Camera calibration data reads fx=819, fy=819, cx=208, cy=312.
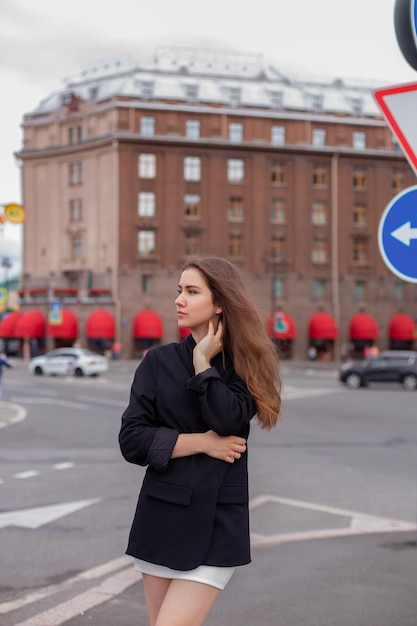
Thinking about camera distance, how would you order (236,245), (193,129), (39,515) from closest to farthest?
(39,515)
(193,129)
(236,245)

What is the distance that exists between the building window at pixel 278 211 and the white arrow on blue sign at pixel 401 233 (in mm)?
55791

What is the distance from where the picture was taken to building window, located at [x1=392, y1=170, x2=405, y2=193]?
2433 inches

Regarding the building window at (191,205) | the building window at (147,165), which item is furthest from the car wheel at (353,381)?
the building window at (147,165)

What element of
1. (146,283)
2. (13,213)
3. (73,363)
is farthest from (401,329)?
(13,213)

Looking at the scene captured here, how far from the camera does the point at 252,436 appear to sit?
1571cm

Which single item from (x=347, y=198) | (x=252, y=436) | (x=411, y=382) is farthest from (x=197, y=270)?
(x=347, y=198)

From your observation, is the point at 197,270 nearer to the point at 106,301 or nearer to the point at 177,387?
the point at 177,387

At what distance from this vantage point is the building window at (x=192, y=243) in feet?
190

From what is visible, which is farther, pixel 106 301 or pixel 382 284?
pixel 382 284

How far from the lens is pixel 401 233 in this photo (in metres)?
4.07

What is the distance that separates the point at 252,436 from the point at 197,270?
1284 cm

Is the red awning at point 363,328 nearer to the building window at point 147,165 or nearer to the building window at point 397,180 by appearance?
the building window at point 397,180

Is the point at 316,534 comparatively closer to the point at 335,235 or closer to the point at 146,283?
the point at 146,283

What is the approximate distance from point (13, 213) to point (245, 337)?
53.4ft
